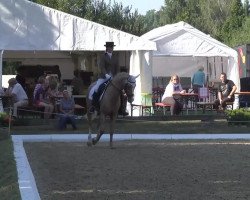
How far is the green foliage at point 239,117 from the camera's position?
19938 millimetres

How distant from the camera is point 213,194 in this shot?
28.2ft

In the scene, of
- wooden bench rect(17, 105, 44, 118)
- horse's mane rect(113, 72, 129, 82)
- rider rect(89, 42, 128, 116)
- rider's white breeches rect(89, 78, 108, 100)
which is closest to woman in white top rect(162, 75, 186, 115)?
wooden bench rect(17, 105, 44, 118)

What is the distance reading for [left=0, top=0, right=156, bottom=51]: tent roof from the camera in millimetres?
22359

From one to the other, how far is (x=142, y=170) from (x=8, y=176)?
7.19ft

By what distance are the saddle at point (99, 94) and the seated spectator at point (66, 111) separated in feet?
12.5

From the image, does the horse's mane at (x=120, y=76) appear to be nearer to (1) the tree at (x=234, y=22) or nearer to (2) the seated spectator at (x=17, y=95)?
(2) the seated spectator at (x=17, y=95)

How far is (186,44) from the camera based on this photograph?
85.7ft

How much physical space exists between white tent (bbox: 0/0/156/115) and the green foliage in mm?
3833

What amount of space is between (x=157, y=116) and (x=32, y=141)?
6214mm

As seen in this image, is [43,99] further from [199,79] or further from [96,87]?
[199,79]

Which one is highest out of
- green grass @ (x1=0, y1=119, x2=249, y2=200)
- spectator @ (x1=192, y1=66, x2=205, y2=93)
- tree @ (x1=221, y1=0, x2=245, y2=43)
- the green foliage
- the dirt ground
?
tree @ (x1=221, y1=0, x2=245, y2=43)

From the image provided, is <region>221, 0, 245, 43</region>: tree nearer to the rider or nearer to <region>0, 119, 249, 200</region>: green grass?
<region>0, 119, 249, 200</region>: green grass

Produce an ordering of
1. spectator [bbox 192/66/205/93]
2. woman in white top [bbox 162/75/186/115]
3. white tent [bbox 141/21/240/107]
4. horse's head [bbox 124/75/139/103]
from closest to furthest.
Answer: horse's head [bbox 124/75/139/103]
woman in white top [bbox 162/75/186/115]
white tent [bbox 141/21/240/107]
spectator [bbox 192/66/205/93]

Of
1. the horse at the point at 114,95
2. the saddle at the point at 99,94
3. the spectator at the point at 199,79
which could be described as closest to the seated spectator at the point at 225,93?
the spectator at the point at 199,79
